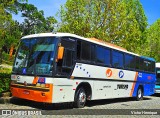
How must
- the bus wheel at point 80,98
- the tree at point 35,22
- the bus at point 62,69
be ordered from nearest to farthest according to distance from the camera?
the bus at point 62,69 → the bus wheel at point 80,98 → the tree at point 35,22

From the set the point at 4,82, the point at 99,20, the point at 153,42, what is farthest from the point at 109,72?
the point at 153,42

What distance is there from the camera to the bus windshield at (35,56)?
12.4 meters

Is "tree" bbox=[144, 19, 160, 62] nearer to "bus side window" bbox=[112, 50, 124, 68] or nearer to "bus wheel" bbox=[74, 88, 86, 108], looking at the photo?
"bus side window" bbox=[112, 50, 124, 68]

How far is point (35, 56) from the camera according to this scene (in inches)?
507

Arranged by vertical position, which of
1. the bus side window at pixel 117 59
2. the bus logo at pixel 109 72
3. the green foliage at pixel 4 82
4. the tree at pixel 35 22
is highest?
the tree at pixel 35 22

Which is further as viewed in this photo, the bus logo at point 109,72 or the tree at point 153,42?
the tree at point 153,42

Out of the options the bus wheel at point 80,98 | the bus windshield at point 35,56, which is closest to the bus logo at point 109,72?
the bus wheel at point 80,98

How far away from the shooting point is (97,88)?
15289 mm

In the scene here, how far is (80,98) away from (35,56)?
271 centimetres

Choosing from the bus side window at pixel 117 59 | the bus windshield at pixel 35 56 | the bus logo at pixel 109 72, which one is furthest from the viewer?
the bus side window at pixel 117 59

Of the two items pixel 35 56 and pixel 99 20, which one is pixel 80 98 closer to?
pixel 35 56

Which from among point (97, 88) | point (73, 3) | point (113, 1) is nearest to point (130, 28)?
point (113, 1)

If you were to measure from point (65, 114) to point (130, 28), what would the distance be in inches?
650

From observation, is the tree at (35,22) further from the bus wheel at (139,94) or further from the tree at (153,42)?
the bus wheel at (139,94)
